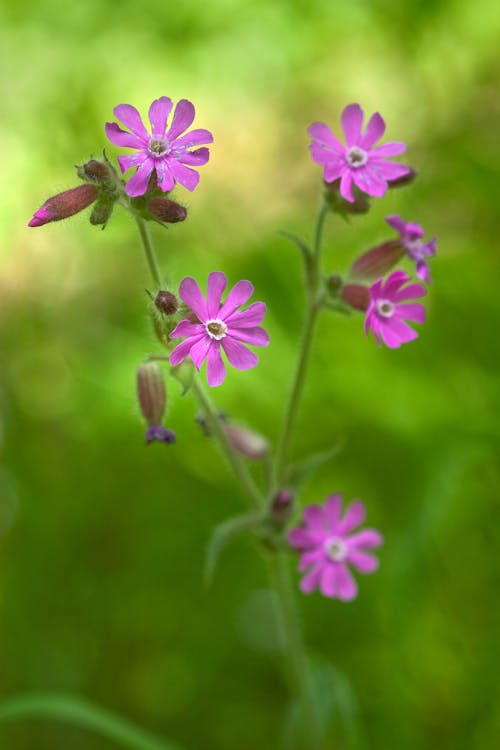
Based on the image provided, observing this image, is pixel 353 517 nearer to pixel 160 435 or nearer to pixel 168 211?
pixel 160 435

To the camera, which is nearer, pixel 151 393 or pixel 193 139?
pixel 193 139

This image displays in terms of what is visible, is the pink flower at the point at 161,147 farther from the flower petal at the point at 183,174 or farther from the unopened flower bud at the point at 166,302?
the unopened flower bud at the point at 166,302

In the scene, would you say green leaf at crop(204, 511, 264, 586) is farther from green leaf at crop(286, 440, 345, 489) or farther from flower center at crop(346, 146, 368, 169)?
flower center at crop(346, 146, 368, 169)

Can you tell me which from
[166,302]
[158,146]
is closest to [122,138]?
[158,146]

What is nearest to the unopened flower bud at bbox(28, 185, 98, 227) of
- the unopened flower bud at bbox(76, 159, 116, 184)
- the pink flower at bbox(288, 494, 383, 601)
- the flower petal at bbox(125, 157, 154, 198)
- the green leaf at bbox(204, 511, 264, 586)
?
the unopened flower bud at bbox(76, 159, 116, 184)

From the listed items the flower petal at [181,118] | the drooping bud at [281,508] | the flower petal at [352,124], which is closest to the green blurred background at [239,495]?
the flower petal at [181,118]

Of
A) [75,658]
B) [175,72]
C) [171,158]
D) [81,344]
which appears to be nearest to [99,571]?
[75,658]
